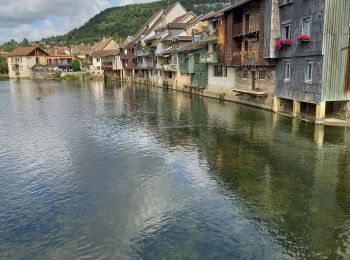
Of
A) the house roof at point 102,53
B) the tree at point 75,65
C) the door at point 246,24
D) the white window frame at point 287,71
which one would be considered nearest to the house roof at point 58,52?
the tree at point 75,65

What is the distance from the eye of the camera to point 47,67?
136 m

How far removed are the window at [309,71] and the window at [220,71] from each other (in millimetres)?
19786

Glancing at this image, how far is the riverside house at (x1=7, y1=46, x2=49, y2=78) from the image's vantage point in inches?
5438

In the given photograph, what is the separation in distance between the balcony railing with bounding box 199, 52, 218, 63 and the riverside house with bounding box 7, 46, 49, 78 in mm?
103865

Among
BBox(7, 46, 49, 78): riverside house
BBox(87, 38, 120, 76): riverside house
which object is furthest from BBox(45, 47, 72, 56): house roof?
BBox(87, 38, 120, 76): riverside house

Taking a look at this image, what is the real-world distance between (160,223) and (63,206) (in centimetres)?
480

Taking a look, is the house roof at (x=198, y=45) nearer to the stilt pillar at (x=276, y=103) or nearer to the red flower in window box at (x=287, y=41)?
the stilt pillar at (x=276, y=103)

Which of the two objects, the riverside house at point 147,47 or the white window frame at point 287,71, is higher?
the riverside house at point 147,47

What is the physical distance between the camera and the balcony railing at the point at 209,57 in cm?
5084

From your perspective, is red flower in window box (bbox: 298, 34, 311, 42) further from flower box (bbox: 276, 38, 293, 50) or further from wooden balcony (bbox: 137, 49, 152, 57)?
wooden balcony (bbox: 137, 49, 152, 57)

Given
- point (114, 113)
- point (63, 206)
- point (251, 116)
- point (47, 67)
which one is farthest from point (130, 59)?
point (63, 206)

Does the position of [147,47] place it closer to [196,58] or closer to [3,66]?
[196,58]

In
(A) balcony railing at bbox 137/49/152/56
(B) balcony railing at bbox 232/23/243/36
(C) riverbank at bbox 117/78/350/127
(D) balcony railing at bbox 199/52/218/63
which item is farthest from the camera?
(A) balcony railing at bbox 137/49/152/56

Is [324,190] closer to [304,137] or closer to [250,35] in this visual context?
[304,137]
